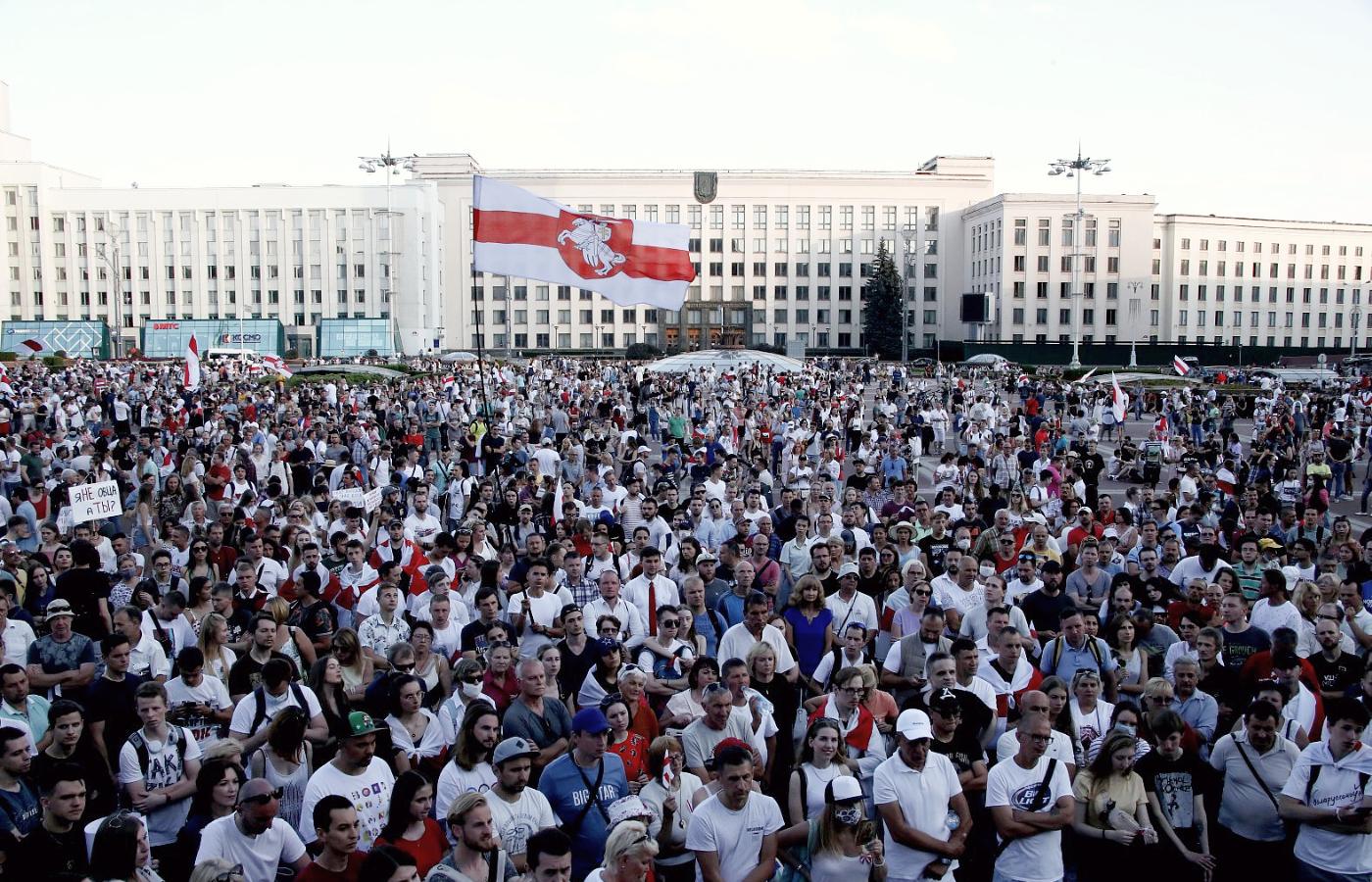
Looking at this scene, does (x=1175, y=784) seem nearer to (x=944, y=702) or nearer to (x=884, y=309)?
(x=944, y=702)

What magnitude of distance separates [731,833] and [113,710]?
356 cm

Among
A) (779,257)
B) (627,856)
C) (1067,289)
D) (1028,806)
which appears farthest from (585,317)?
(627,856)

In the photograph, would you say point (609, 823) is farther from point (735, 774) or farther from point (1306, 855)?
point (1306, 855)

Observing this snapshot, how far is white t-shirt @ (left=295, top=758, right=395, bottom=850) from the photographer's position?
4.54 metres

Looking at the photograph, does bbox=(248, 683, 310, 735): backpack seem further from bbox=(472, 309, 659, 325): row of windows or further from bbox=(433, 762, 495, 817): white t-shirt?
bbox=(472, 309, 659, 325): row of windows

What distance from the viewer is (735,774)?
4.42m

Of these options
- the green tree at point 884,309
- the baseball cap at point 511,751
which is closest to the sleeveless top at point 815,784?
the baseball cap at point 511,751

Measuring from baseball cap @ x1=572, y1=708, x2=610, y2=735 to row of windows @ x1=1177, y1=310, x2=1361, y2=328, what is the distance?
93825mm

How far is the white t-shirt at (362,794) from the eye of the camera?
4543 mm

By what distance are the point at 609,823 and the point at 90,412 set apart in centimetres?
2652

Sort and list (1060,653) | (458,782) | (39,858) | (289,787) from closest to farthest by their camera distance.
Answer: (39,858)
(458,782)
(289,787)
(1060,653)

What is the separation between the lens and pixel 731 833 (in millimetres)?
4484

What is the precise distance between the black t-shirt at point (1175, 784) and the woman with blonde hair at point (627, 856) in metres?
2.88

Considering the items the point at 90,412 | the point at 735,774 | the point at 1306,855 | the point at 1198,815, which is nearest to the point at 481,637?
the point at 735,774
